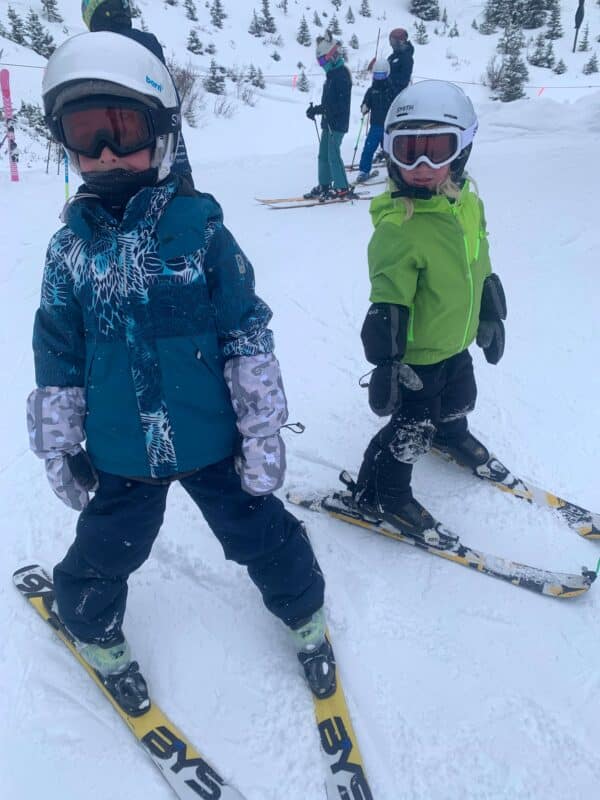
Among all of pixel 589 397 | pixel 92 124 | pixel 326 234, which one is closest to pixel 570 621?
pixel 589 397

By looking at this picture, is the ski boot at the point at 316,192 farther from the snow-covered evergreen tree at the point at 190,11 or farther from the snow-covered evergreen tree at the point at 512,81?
the snow-covered evergreen tree at the point at 190,11

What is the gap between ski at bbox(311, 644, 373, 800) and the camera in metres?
1.68

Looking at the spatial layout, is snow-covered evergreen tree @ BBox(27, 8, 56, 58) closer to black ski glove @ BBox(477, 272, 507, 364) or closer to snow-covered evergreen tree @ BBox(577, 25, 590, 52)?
black ski glove @ BBox(477, 272, 507, 364)

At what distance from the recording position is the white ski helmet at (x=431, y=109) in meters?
2.03

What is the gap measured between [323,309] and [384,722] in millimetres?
3319

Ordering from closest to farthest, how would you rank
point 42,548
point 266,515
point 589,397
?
point 266,515 → point 42,548 → point 589,397

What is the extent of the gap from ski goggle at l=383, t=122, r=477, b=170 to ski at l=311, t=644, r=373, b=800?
1.89 m

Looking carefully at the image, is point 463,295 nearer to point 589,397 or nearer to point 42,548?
point 589,397

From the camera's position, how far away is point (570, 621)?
2.18 m

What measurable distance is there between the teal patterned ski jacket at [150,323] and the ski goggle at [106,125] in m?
0.12

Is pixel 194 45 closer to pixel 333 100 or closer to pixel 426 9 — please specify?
pixel 426 9

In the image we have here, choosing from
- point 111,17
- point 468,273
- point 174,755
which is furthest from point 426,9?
point 174,755

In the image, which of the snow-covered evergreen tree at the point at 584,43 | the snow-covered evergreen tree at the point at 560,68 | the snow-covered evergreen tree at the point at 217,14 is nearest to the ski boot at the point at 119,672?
the snow-covered evergreen tree at the point at 560,68

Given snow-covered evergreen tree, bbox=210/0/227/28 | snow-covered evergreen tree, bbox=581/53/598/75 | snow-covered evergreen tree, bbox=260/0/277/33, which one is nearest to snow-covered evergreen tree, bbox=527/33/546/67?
snow-covered evergreen tree, bbox=581/53/598/75
